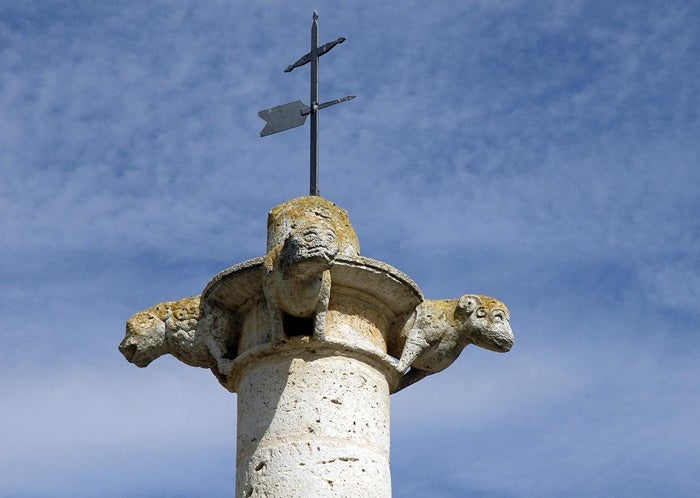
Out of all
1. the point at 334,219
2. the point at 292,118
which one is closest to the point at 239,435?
the point at 334,219

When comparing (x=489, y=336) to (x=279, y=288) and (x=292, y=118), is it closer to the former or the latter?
(x=279, y=288)

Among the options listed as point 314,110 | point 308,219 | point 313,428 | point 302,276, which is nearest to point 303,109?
point 314,110

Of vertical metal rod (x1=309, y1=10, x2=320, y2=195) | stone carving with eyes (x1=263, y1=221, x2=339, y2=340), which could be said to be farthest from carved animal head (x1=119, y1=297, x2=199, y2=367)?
vertical metal rod (x1=309, y1=10, x2=320, y2=195)

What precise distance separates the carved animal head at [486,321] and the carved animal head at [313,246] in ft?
4.13

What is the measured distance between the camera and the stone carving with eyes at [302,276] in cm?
682

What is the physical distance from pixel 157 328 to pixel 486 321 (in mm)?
2040

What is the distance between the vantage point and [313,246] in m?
6.80

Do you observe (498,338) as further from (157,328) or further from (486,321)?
(157,328)

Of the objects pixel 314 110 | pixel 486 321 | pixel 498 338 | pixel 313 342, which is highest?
pixel 314 110

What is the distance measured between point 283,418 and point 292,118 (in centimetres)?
221

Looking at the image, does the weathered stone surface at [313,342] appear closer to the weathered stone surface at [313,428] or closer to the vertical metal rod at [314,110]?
the weathered stone surface at [313,428]

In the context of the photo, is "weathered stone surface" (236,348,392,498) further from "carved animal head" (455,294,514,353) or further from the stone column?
"carved animal head" (455,294,514,353)

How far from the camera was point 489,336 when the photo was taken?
771 centimetres

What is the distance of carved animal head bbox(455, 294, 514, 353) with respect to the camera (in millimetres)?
7719
